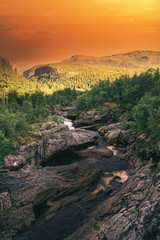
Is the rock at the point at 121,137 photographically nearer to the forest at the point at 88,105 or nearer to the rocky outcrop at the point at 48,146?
the forest at the point at 88,105

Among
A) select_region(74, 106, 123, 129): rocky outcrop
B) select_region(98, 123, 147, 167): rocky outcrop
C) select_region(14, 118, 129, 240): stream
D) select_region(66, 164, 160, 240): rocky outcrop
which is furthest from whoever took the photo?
select_region(74, 106, 123, 129): rocky outcrop

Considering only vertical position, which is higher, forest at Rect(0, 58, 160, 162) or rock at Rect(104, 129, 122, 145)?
forest at Rect(0, 58, 160, 162)

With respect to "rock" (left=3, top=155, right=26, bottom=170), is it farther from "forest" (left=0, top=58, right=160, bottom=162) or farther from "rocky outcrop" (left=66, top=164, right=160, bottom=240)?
"rocky outcrop" (left=66, top=164, right=160, bottom=240)

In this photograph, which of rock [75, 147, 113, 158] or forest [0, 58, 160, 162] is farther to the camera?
rock [75, 147, 113, 158]

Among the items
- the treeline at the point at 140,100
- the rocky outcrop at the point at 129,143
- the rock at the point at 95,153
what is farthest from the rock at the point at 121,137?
the rock at the point at 95,153

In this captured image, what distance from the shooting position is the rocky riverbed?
2389cm

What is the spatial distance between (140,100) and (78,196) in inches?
2118

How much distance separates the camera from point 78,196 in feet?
108

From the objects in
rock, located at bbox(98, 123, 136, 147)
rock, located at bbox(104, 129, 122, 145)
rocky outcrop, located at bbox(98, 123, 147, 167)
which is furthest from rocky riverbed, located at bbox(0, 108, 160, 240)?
rock, located at bbox(104, 129, 122, 145)

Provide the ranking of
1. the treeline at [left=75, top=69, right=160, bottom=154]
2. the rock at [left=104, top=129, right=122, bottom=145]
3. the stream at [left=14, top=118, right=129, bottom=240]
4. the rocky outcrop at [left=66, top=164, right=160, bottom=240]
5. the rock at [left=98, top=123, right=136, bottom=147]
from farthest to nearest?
the rock at [left=104, top=129, right=122, bottom=145] < the rock at [left=98, top=123, right=136, bottom=147] < the treeline at [left=75, top=69, right=160, bottom=154] < the stream at [left=14, top=118, right=129, bottom=240] < the rocky outcrop at [left=66, top=164, right=160, bottom=240]

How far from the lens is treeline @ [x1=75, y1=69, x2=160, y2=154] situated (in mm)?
46281

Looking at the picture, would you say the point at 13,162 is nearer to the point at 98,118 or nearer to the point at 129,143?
the point at 129,143

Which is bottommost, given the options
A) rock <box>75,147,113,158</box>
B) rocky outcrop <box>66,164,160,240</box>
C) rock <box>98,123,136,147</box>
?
rock <box>75,147,113,158</box>

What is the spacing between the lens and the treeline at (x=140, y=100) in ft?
152
